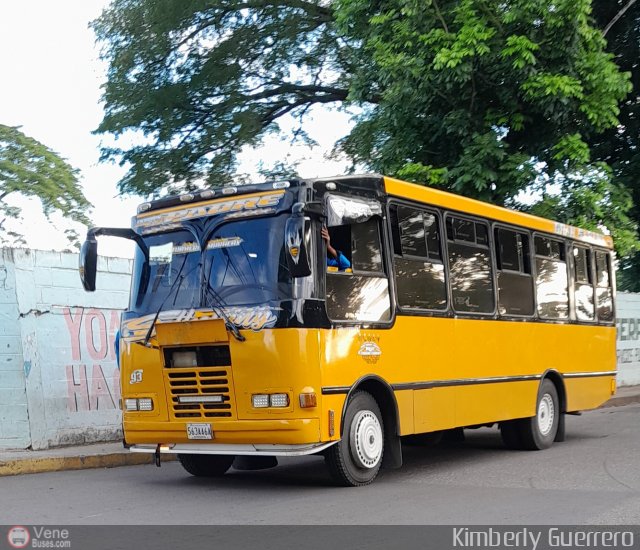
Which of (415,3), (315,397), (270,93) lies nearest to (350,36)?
(415,3)

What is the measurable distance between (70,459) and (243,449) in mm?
3271

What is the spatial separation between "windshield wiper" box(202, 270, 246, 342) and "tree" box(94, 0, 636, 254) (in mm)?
8213

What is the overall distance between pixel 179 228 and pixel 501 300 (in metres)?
4.55

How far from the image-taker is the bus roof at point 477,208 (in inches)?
393

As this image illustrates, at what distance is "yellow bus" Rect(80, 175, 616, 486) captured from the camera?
27.8 ft

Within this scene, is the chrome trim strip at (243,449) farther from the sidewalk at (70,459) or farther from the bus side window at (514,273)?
the bus side window at (514,273)

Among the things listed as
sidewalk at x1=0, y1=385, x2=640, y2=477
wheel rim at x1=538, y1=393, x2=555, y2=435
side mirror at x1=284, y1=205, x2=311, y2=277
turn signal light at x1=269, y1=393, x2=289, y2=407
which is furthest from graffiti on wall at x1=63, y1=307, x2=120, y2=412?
wheel rim at x1=538, y1=393, x2=555, y2=435

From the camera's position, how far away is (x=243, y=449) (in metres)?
8.62

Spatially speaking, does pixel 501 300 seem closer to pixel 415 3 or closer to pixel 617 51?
pixel 415 3

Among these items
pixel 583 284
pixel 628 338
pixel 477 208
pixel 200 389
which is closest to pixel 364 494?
pixel 200 389

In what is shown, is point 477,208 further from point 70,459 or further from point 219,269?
point 70,459

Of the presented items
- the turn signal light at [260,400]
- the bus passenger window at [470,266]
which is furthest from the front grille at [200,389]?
the bus passenger window at [470,266]
